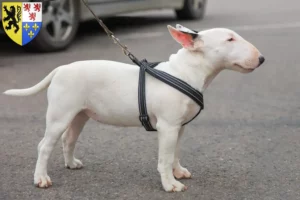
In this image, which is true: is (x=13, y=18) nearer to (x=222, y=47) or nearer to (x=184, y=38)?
(x=184, y=38)

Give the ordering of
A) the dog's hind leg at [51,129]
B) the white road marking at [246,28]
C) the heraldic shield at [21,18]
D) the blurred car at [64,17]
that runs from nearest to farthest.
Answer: the dog's hind leg at [51,129] < the heraldic shield at [21,18] < the blurred car at [64,17] < the white road marking at [246,28]

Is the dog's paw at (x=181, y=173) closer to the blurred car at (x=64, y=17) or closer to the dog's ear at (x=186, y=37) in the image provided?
the dog's ear at (x=186, y=37)

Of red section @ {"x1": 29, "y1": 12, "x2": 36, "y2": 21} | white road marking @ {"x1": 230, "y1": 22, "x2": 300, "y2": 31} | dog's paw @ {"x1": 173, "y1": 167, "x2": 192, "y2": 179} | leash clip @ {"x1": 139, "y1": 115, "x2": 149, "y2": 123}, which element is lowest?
white road marking @ {"x1": 230, "y1": 22, "x2": 300, "y2": 31}

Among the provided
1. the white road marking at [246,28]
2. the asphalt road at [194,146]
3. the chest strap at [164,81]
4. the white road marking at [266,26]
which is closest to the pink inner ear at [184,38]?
the chest strap at [164,81]

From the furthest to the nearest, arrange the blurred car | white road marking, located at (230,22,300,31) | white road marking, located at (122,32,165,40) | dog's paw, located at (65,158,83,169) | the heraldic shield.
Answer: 1. white road marking, located at (230,22,300,31)
2. white road marking, located at (122,32,165,40)
3. the blurred car
4. the heraldic shield
5. dog's paw, located at (65,158,83,169)

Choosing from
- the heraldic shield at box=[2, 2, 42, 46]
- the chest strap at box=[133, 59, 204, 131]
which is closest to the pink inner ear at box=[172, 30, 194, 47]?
the chest strap at box=[133, 59, 204, 131]

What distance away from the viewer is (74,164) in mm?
4078

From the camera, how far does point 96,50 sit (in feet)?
27.8

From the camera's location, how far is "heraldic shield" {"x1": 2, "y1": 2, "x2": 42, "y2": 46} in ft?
18.6

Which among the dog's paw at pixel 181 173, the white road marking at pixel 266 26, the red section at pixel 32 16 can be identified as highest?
the red section at pixel 32 16

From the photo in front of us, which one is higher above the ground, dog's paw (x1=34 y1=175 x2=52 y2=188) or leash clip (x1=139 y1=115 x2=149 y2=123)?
leash clip (x1=139 y1=115 x2=149 y2=123)

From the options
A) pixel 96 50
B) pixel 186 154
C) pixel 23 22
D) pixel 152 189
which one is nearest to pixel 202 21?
pixel 96 50

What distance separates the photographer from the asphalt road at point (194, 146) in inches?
147

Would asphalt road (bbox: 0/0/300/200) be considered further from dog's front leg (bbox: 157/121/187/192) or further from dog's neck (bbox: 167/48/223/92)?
dog's neck (bbox: 167/48/223/92)
